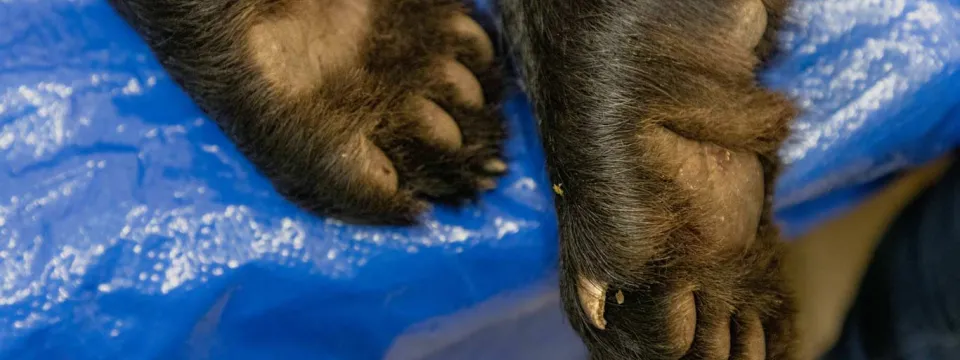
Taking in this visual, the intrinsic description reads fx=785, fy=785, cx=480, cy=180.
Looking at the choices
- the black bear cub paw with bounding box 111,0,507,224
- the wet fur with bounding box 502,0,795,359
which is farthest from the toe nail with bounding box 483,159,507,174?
the wet fur with bounding box 502,0,795,359

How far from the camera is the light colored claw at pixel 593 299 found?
0.69 metres

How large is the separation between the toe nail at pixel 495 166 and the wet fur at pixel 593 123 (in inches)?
2.2

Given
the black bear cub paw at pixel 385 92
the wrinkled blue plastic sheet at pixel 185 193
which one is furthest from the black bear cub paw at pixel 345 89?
the wrinkled blue plastic sheet at pixel 185 193

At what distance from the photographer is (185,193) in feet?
3.13

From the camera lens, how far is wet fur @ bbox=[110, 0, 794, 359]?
607 millimetres

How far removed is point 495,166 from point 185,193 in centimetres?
39

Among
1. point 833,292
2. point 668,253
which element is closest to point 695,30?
point 668,253

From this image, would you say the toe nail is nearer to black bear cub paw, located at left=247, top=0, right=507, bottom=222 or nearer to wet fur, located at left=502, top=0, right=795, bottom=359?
black bear cub paw, located at left=247, top=0, right=507, bottom=222

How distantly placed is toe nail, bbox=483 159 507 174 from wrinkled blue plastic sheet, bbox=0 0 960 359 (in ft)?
0.21

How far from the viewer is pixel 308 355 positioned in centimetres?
104

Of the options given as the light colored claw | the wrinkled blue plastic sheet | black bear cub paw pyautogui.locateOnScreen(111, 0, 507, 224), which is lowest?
the wrinkled blue plastic sheet

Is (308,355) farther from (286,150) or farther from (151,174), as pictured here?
(286,150)

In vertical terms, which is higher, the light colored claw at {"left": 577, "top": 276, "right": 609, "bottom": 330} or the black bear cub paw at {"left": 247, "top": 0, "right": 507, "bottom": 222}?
the black bear cub paw at {"left": 247, "top": 0, "right": 507, "bottom": 222}

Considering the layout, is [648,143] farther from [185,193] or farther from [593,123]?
[185,193]
